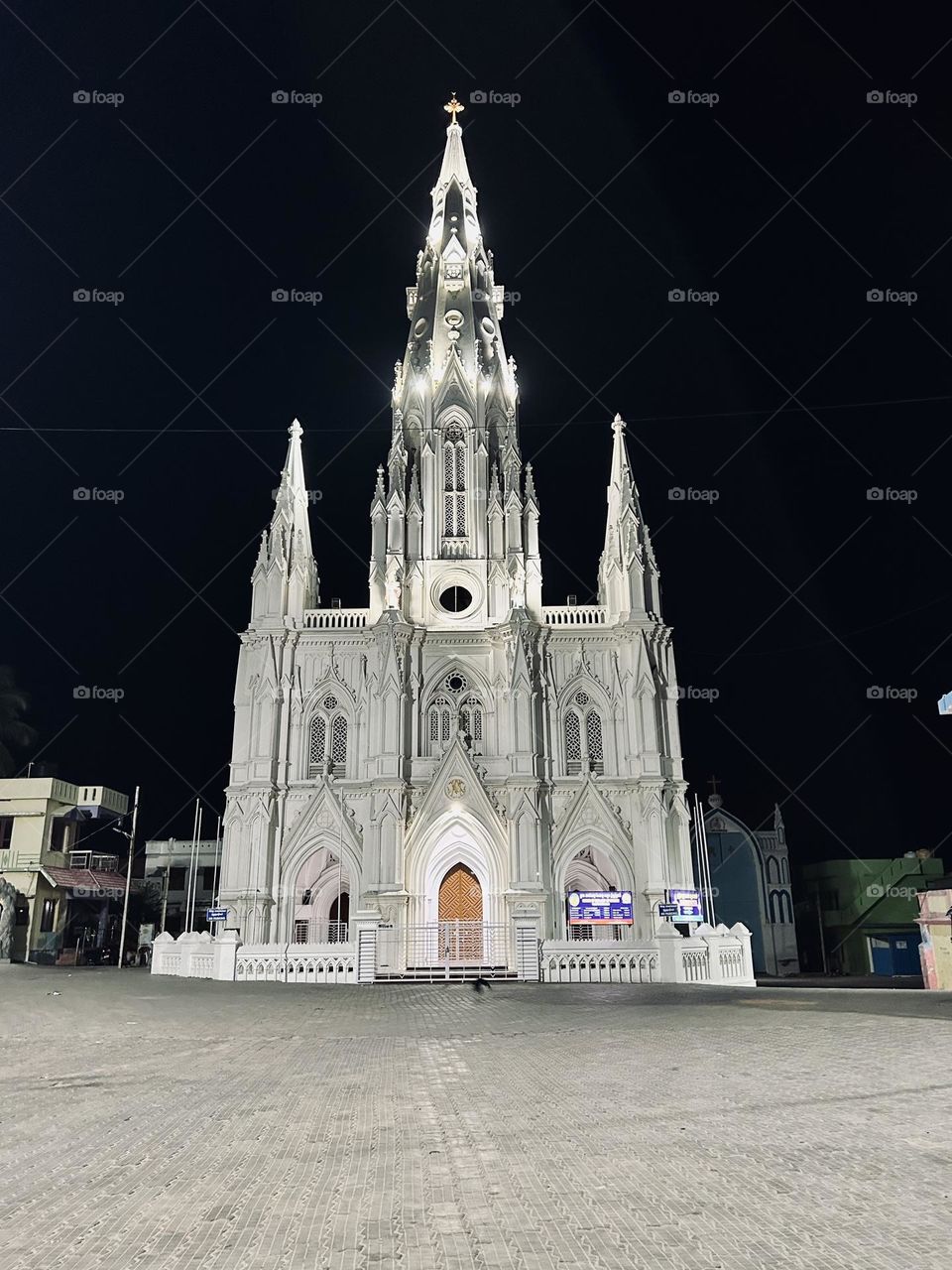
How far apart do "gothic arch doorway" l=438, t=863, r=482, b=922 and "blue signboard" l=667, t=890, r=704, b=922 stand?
24.5 ft

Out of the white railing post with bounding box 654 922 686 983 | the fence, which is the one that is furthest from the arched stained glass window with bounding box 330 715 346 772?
the white railing post with bounding box 654 922 686 983

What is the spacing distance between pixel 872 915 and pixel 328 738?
28.6m

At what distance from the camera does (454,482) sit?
39.9 meters

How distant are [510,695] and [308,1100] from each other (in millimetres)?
27086

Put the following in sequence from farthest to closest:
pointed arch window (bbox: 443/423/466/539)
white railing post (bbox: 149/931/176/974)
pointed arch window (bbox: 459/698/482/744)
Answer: pointed arch window (bbox: 443/423/466/539) → pointed arch window (bbox: 459/698/482/744) → white railing post (bbox: 149/931/176/974)

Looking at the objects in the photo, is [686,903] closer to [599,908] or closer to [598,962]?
[599,908]

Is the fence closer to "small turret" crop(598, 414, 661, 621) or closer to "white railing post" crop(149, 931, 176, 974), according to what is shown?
"white railing post" crop(149, 931, 176, 974)

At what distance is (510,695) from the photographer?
3350cm

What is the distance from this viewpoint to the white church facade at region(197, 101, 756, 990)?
104ft

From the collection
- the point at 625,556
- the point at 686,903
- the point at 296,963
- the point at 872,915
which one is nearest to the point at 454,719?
the point at 625,556

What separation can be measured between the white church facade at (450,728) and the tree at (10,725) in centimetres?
1479

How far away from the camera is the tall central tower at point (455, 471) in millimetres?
36875

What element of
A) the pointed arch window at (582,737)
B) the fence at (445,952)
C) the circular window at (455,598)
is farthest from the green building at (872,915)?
the circular window at (455,598)

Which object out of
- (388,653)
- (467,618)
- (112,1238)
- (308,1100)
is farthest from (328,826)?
(112,1238)
